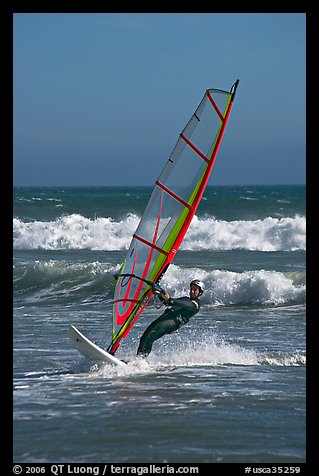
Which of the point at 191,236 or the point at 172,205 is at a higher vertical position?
the point at 172,205

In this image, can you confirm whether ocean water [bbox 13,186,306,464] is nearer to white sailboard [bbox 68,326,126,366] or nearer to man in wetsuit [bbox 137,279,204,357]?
white sailboard [bbox 68,326,126,366]

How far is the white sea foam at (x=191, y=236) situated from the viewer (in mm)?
25094

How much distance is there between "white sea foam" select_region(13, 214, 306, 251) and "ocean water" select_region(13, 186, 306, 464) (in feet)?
20.8

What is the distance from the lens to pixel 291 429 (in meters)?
6.83

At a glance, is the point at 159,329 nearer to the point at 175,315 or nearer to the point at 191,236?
the point at 175,315

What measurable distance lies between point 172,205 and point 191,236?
55.1 ft

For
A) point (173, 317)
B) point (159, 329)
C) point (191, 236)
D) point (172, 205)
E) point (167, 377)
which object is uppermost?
point (172, 205)

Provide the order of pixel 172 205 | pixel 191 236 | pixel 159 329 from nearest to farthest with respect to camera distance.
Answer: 1. pixel 159 329
2. pixel 172 205
3. pixel 191 236

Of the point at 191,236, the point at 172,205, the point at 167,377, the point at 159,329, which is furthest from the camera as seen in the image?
the point at 191,236

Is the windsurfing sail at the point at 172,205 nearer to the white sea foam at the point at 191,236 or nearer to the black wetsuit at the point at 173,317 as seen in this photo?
the black wetsuit at the point at 173,317

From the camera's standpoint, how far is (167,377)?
8.48 meters

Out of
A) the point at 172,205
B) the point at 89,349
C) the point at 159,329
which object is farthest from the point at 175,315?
the point at 172,205

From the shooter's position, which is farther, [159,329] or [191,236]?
[191,236]
